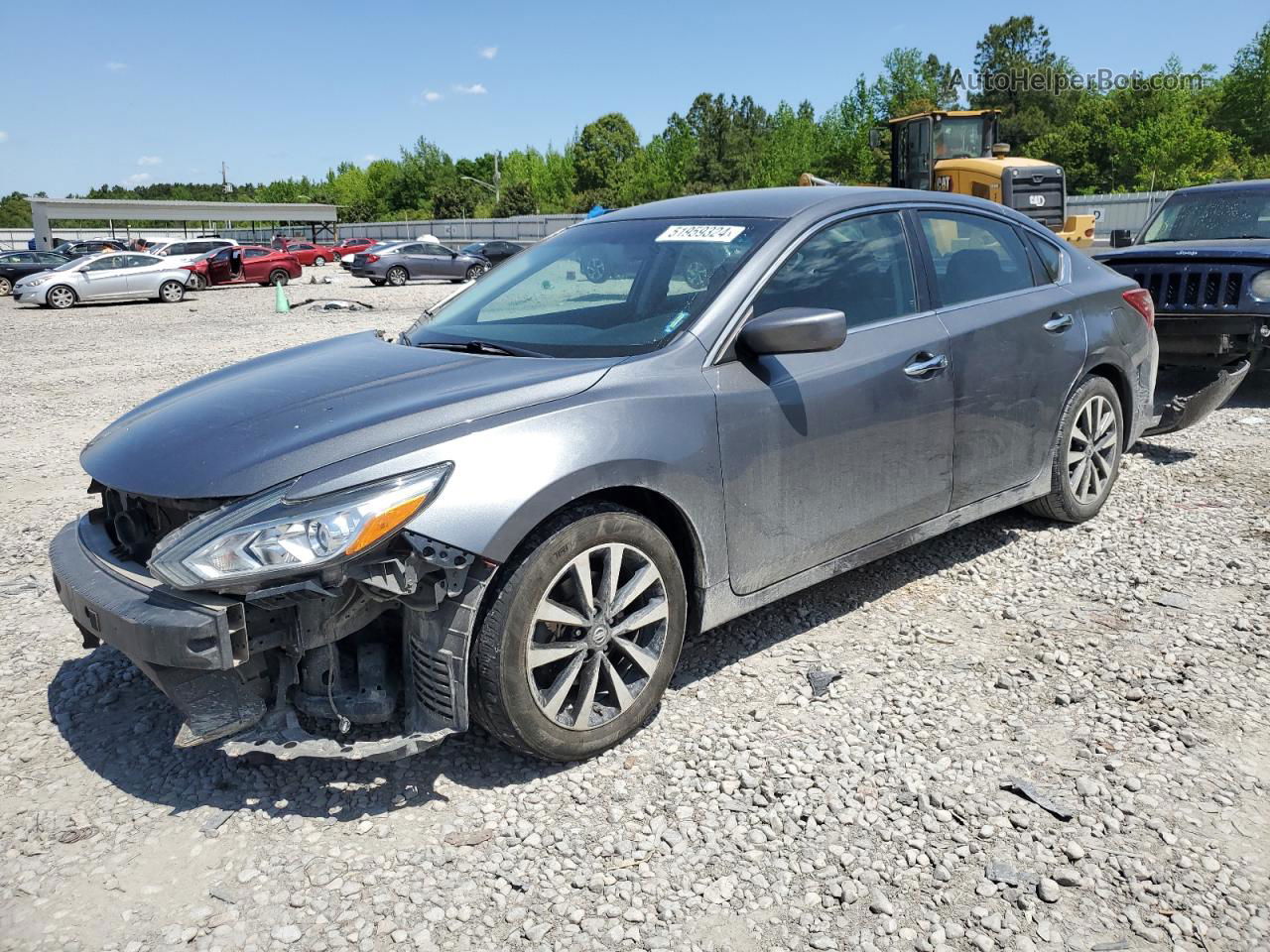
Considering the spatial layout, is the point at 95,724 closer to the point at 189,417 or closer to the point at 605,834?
the point at 189,417

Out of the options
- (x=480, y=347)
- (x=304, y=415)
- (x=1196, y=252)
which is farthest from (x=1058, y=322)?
(x=1196, y=252)

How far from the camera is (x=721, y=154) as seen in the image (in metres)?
85.8

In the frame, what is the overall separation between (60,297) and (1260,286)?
25.2 m

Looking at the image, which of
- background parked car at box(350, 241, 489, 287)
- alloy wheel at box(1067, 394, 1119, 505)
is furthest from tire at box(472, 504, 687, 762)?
background parked car at box(350, 241, 489, 287)

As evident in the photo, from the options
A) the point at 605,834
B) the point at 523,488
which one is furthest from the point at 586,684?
the point at 523,488

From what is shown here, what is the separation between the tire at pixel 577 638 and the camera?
284cm

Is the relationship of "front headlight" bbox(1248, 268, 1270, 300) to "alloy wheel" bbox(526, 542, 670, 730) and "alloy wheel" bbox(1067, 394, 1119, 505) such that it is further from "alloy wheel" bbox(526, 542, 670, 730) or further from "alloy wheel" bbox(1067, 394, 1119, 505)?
"alloy wheel" bbox(526, 542, 670, 730)

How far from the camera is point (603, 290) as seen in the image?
4004 mm

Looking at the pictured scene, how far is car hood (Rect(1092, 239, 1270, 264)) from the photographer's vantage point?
298 inches

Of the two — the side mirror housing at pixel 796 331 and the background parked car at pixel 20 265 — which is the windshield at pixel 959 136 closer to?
the side mirror housing at pixel 796 331

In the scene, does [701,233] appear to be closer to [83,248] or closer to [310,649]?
[310,649]

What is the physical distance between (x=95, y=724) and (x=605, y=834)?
6.29 feet

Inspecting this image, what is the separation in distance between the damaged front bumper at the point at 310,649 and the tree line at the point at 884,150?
50.5 meters

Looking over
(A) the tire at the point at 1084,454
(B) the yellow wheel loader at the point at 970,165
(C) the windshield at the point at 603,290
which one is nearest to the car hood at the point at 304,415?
(C) the windshield at the point at 603,290
